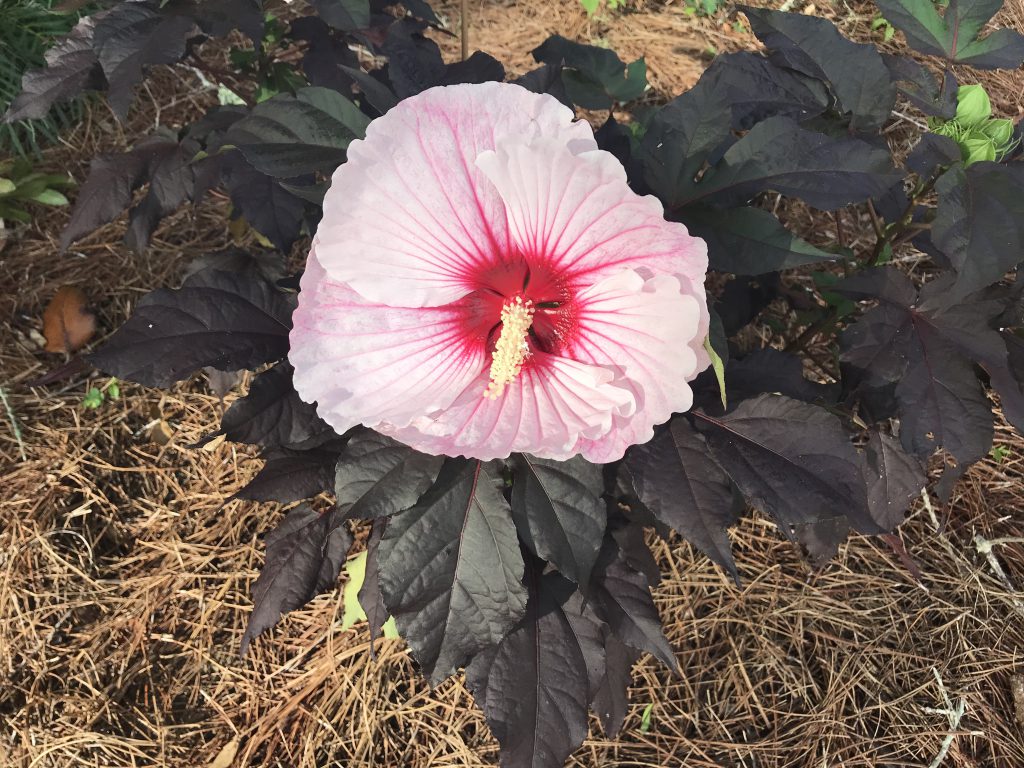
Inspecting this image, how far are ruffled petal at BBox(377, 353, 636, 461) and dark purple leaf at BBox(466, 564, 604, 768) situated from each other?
44cm

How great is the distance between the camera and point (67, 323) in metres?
2.33

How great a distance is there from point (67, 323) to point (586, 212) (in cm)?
194

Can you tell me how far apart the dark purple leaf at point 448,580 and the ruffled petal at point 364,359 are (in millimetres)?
230

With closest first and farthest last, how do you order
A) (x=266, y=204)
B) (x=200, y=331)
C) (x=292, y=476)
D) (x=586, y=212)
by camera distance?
(x=586, y=212) < (x=200, y=331) < (x=292, y=476) < (x=266, y=204)

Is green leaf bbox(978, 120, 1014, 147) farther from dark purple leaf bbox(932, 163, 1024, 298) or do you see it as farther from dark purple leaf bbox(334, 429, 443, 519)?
dark purple leaf bbox(334, 429, 443, 519)

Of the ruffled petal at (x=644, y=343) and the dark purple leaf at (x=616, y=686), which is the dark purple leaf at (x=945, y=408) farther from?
the dark purple leaf at (x=616, y=686)

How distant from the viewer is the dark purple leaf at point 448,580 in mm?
1270

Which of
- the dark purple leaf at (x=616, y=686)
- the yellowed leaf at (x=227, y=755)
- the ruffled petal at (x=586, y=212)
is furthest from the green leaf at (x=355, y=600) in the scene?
the ruffled petal at (x=586, y=212)

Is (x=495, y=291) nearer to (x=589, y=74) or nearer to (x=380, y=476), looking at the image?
(x=380, y=476)

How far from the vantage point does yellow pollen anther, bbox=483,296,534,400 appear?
1129mm

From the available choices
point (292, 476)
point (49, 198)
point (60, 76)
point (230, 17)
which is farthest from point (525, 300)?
point (49, 198)

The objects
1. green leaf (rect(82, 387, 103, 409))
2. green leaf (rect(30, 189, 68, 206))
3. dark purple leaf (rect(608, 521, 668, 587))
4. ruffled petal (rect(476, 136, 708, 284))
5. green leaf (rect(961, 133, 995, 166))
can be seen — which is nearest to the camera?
ruffled petal (rect(476, 136, 708, 284))

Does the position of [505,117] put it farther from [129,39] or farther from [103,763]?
[103,763]

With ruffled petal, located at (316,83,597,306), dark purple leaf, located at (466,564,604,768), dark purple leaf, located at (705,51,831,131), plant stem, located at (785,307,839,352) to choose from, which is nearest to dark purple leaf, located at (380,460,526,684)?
dark purple leaf, located at (466,564,604,768)
